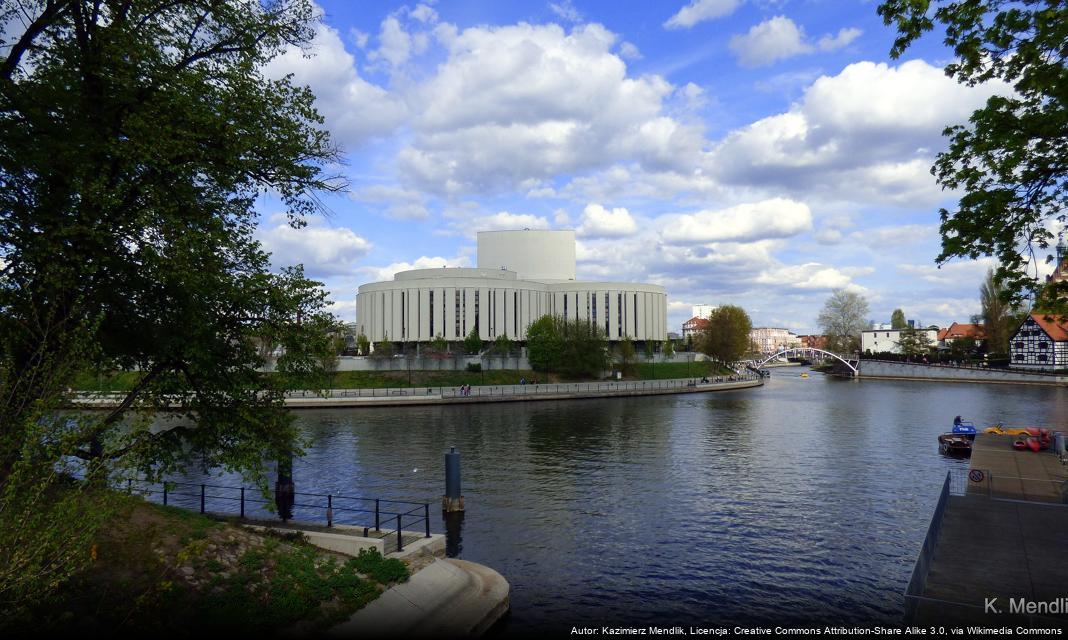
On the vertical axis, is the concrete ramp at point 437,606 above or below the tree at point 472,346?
below

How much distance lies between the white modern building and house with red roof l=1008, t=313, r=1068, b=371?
66989 mm

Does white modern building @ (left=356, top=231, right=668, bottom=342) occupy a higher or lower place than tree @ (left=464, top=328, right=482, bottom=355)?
higher

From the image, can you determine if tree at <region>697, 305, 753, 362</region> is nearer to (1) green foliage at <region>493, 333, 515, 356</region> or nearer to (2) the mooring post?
(1) green foliage at <region>493, 333, 515, 356</region>

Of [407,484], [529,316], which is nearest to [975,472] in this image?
[407,484]

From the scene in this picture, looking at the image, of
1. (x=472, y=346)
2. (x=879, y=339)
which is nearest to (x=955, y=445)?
(x=472, y=346)

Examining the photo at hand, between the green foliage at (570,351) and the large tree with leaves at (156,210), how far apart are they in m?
83.9

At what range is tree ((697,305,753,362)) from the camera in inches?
4936

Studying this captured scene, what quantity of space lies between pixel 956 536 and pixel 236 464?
54.9ft

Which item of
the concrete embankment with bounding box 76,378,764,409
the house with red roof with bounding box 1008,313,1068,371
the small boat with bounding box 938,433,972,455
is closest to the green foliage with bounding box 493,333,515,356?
the concrete embankment with bounding box 76,378,764,409

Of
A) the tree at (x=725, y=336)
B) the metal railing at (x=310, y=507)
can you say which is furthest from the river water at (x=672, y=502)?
the tree at (x=725, y=336)

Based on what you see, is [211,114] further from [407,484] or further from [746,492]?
[746,492]

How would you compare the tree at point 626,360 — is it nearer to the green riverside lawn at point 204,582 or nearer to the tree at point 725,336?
the tree at point 725,336

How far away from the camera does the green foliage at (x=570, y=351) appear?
99625 millimetres

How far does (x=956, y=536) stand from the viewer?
1548 cm
